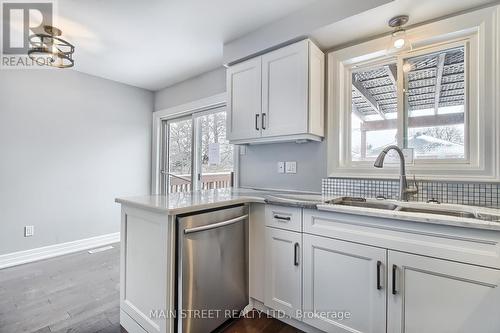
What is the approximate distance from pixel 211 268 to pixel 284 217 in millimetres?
596

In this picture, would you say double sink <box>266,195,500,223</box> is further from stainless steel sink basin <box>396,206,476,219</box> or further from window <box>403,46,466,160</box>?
window <box>403,46,466,160</box>

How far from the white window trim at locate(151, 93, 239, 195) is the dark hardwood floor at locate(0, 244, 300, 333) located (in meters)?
1.46

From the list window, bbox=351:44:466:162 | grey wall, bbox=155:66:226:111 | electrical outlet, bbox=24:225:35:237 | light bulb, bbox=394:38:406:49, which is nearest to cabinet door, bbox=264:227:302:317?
window, bbox=351:44:466:162

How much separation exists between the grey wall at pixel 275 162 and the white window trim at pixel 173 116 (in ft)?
0.29

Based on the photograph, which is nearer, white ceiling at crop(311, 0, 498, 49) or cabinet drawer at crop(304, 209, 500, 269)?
cabinet drawer at crop(304, 209, 500, 269)

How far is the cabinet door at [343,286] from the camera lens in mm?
1383

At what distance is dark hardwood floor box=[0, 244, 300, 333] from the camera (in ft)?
5.66

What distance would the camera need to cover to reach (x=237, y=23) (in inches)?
84.4

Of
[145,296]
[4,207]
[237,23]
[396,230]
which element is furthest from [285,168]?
[4,207]

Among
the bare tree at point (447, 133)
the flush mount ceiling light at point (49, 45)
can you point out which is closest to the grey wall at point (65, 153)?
the flush mount ceiling light at point (49, 45)

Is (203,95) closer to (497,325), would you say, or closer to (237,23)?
(237,23)

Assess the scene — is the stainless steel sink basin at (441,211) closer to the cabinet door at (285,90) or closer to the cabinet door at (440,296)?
the cabinet door at (440,296)

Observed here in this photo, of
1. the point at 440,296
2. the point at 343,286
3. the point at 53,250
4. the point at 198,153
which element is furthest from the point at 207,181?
the point at 440,296

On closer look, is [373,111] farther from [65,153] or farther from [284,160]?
[65,153]
